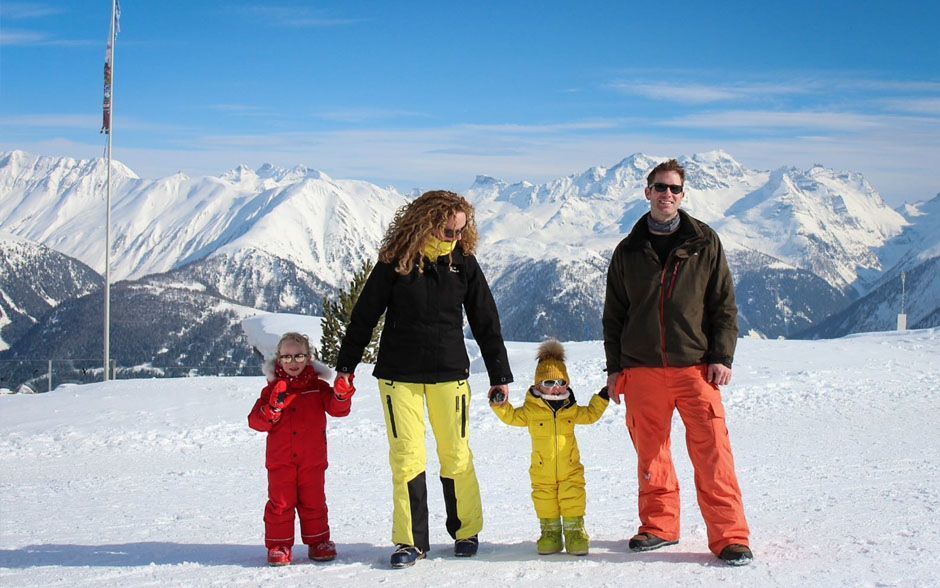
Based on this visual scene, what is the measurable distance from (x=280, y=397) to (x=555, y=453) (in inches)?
71.3

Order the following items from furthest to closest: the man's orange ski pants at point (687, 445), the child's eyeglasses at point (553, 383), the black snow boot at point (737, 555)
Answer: the child's eyeglasses at point (553, 383) → the man's orange ski pants at point (687, 445) → the black snow boot at point (737, 555)

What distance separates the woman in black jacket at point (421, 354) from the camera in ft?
17.7

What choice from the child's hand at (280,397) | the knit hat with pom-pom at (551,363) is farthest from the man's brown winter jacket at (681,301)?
the child's hand at (280,397)

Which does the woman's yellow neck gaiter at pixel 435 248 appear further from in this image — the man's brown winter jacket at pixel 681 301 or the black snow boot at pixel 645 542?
the black snow boot at pixel 645 542

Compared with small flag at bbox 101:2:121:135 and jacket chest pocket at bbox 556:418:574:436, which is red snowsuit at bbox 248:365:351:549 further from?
small flag at bbox 101:2:121:135

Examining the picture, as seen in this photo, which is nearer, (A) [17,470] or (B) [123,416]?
(A) [17,470]

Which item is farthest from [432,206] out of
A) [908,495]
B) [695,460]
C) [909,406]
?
[909,406]

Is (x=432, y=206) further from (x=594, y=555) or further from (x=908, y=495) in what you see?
(x=908, y=495)

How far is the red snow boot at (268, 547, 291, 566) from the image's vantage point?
5.34 m

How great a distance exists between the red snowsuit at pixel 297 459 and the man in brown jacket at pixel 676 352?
194 cm

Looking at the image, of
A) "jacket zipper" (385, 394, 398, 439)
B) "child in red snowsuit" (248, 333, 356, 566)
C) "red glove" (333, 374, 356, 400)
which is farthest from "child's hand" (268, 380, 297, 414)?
"jacket zipper" (385, 394, 398, 439)

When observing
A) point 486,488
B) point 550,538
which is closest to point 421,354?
point 550,538

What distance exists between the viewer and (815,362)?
53.3ft

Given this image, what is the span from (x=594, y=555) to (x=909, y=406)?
8.78m
